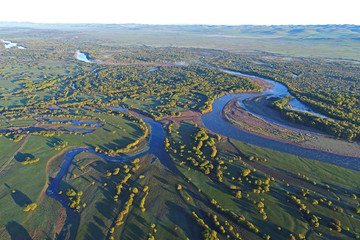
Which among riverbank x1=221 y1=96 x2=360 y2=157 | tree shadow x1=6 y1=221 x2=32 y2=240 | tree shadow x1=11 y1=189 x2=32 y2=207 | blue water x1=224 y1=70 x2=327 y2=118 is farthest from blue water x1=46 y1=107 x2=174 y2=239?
blue water x1=224 y1=70 x2=327 y2=118

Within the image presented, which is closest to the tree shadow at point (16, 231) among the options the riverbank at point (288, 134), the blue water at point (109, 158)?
the blue water at point (109, 158)

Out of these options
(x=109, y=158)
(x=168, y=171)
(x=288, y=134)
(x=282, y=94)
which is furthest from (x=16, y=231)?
(x=282, y=94)

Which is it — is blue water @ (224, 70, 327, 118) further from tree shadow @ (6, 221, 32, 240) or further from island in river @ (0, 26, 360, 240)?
tree shadow @ (6, 221, 32, 240)

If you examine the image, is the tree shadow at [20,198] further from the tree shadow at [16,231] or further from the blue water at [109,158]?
A: the tree shadow at [16,231]

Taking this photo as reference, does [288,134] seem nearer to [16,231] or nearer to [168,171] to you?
[168,171]

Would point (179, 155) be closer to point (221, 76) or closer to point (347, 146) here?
point (347, 146)
